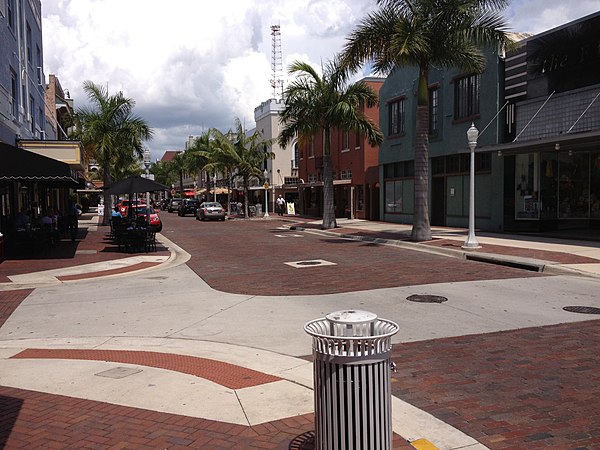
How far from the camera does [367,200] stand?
3606 cm

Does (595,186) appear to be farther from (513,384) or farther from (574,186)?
(513,384)

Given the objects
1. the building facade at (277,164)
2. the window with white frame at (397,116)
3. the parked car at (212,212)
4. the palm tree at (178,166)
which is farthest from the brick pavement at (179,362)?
the palm tree at (178,166)

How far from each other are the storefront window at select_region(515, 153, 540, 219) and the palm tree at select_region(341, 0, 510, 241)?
15.7 feet

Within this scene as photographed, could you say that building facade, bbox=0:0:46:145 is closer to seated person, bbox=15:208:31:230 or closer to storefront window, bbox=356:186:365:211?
seated person, bbox=15:208:31:230

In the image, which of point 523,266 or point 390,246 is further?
point 390,246

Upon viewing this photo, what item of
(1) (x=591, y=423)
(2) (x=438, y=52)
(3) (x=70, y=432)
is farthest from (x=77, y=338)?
Answer: (2) (x=438, y=52)

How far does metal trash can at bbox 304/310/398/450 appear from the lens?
10.6ft

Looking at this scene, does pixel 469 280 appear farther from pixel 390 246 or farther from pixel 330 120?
Answer: pixel 330 120

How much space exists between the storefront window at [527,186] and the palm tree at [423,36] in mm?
4776

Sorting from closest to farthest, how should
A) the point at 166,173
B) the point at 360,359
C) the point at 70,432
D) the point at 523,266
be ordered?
the point at 360,359, the point at 70,432, the point at 523,266, the point at 166,173

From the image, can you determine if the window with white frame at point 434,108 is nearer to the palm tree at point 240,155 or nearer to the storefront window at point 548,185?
the storefront window at point 548,185

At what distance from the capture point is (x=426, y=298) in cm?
970

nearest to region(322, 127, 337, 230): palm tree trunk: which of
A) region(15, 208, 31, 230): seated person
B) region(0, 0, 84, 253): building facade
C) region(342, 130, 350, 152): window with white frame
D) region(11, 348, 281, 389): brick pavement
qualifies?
region(342, 130, 350, 152): window with white frame

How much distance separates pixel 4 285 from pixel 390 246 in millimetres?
12635
